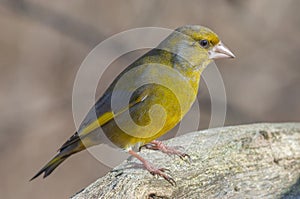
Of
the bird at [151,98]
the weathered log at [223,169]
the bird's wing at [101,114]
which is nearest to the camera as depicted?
the weathered log at [223,169]

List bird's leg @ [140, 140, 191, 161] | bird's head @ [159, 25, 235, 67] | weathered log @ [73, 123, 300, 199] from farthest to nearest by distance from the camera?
bird's head @ [159, 25, 235, 67] < bird's leg @ [140, 140, 191, 161] < weathered log @ [73, 123, 300, 199]

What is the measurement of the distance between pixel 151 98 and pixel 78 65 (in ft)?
13.1

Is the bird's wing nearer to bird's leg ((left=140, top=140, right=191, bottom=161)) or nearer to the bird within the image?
the bird

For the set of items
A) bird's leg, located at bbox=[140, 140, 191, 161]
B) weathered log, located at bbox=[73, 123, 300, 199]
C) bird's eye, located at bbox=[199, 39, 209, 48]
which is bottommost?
weathered log, located at bbox=[73, 123, 300, 199]

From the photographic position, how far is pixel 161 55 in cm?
455

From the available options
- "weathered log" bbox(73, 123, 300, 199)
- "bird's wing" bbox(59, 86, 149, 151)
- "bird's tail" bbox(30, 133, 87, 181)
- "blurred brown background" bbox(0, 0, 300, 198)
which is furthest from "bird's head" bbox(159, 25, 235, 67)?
"blurred brown background" bbox(0, 0, 300, 198)

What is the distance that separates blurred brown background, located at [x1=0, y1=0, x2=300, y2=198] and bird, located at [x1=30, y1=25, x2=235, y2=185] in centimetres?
301

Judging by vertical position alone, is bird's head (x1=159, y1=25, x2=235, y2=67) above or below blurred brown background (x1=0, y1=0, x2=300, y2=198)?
below

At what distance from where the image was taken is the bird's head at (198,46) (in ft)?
14.9

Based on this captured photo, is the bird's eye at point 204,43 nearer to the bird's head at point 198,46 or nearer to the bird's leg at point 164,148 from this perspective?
the bird's head at point 198,46

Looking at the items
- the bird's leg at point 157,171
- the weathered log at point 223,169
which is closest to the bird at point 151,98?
the weathered log at point 223,169

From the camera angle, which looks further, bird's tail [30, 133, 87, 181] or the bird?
bird's tail [30, 133, 87, 181]

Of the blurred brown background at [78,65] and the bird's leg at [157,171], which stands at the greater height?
the blurred brown background at [78,65]

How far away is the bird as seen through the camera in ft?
13.9
